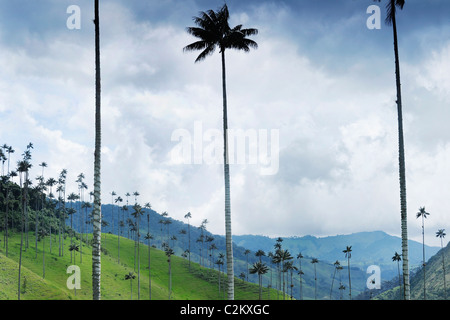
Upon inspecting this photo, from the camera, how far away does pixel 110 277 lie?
399ft

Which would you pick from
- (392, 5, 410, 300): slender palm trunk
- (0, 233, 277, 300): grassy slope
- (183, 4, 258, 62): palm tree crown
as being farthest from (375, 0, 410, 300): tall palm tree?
(0, 233, 277, 300): grassy slope

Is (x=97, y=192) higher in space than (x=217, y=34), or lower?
lower

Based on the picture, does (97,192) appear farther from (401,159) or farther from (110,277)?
(110,277)

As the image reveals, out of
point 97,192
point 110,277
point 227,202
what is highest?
point 97,192

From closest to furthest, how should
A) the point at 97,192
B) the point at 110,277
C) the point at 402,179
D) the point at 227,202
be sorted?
1. the point at 97,192
2. the point at 402,179
3. the point at 227,202
4. the point at 110,277

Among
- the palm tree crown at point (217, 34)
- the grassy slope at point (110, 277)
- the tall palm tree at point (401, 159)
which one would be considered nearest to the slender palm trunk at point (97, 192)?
the palm tree crown at point (217, 34)

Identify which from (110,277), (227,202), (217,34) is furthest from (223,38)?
(110,277)

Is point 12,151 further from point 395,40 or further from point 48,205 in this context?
point 395,40

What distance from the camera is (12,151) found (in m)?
148

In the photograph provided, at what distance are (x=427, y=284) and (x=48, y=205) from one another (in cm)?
19229

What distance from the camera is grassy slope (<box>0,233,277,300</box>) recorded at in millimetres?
86238

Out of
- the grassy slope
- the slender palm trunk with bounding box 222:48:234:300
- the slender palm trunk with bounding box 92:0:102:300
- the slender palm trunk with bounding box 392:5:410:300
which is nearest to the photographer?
the slender palm trunk with bounding box 92:0:102:300

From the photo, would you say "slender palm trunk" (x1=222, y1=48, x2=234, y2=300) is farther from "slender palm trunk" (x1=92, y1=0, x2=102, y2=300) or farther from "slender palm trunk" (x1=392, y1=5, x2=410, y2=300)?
"slender palm trunk" (x1=392, y1=5, x2=410, y2=300)
